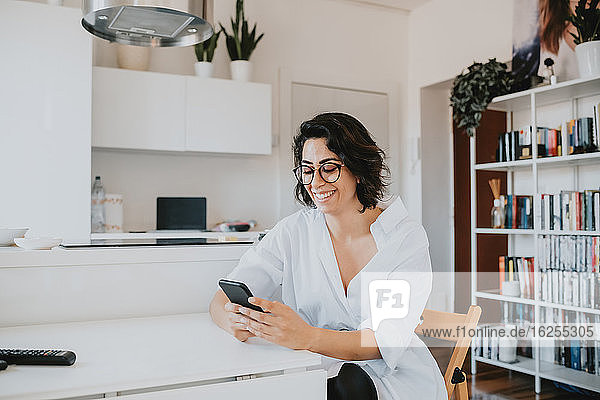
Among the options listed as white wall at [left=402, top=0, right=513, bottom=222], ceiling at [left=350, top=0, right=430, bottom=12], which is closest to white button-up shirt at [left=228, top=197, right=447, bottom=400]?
white wall at [left=402, top=0, right=513, bottom=222]

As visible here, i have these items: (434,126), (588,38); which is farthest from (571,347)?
(434,126)

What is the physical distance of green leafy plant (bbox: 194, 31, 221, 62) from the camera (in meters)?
3.97

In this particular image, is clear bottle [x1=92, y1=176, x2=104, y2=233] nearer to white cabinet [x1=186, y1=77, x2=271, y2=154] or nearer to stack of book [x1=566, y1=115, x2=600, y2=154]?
white cabinet [x1=186, y1=77, x2=271, y2=154]

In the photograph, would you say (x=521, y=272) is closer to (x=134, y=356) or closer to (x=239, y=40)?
(x=239, y=40)

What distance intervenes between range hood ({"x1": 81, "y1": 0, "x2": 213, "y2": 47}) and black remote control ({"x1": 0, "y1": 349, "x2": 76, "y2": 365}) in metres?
1.12

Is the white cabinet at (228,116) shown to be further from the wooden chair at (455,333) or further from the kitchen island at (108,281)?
the wooden chair at (455,333)

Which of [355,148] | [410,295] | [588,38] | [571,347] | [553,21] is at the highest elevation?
[553,21]

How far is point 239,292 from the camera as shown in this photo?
4.50 ft

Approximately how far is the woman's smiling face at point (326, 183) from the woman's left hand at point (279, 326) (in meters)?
0.41

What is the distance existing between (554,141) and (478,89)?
549 millimetres

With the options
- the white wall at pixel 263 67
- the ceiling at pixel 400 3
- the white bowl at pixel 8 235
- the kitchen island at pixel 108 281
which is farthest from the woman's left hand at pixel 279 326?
the ceiling at pixel 400 3

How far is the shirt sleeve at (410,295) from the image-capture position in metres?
1.41

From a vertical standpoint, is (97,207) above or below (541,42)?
below

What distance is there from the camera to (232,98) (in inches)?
156
